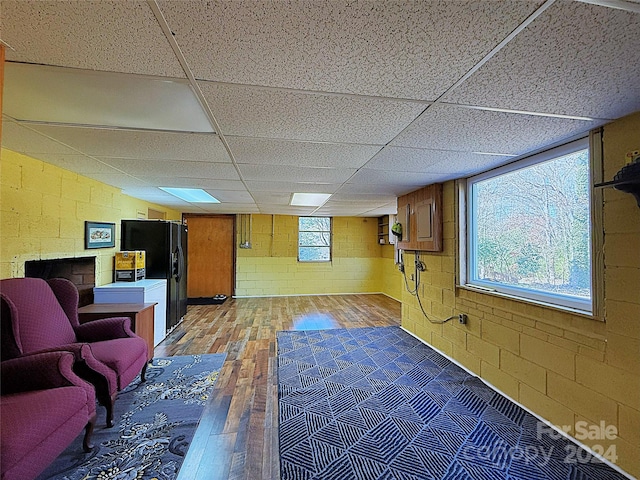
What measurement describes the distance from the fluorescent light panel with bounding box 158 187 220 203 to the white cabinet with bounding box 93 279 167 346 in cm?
125

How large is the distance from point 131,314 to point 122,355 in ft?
2.64

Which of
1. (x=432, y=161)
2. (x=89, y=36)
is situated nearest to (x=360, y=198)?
(x=432, y=161)

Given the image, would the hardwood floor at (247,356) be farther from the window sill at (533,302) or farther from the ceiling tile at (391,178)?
the ceiling tile at (391,178)

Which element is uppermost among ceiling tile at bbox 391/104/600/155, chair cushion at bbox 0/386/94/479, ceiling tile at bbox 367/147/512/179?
ceiling tile at bbox 367/147/512/179

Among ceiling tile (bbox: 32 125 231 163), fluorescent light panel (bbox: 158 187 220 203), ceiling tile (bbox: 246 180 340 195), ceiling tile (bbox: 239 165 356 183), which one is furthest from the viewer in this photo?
fluorescent light panel (bbox: 158 187 220 203)

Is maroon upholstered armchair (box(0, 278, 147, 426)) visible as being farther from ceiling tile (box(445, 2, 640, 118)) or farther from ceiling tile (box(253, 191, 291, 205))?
ceiling tile (box(445, 2, 640, 118))

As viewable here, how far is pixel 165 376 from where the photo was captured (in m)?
2.76

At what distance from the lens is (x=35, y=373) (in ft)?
5.20

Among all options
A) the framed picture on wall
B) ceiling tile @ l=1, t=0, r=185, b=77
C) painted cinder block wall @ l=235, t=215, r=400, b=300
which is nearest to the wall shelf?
ceiling tile @ l=1, t=0, r=185, b=77

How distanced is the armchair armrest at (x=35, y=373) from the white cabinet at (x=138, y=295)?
171 cm

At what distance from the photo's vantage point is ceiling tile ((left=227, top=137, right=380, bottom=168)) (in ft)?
6.68

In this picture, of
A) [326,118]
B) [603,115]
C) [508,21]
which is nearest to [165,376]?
[326,118]

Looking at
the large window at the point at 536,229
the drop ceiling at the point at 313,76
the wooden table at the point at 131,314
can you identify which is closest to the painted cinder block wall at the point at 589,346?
the large window at the point at 536,229

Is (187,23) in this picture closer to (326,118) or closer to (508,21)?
(326,118)
